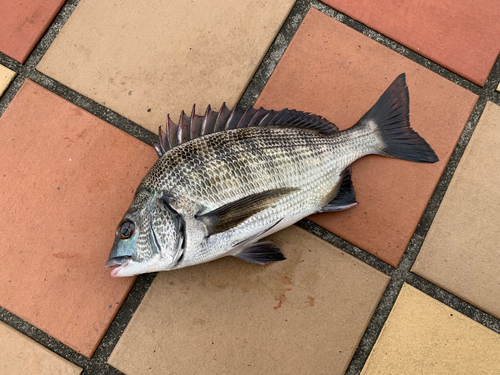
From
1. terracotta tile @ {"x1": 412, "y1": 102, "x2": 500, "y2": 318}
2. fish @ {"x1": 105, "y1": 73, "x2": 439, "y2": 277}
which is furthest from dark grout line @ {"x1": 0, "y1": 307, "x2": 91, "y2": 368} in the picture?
terracotta tile @ {"x1": 412, "y1": 102, "x2": 500, "y2": 318}

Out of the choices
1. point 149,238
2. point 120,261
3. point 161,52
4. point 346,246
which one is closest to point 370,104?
point 346,246

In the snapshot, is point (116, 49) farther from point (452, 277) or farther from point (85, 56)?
point (452, 277)

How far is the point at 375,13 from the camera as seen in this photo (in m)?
1.85

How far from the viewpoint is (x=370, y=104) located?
1.78 meters

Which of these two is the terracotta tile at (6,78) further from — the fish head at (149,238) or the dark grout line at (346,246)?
the dark grout line at (346,246)

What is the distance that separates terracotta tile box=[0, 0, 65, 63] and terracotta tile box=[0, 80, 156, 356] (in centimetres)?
20

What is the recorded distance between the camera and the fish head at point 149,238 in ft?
4.55

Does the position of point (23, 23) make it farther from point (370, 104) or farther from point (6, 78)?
point (370, 104)

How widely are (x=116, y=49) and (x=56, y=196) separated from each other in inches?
31.9

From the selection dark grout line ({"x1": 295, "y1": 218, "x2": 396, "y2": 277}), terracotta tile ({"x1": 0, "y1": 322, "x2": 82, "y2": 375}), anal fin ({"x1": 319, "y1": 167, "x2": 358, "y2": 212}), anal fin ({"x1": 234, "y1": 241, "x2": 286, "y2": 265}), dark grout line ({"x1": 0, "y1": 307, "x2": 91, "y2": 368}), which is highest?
anal fin ({"x1": 319, "y1": 167, "x2": 358, "y2": 212})

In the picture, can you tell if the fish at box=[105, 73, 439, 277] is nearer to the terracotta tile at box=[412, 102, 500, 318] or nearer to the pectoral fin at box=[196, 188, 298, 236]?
the pectoral fin at box=[196, 188, 298, 236]

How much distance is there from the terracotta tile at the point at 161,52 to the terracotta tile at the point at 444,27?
0.45 m

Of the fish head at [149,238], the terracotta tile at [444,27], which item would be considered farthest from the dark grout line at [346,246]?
the terracotta tile at [444,27]

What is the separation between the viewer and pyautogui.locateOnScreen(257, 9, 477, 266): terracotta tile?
5.65 feet
